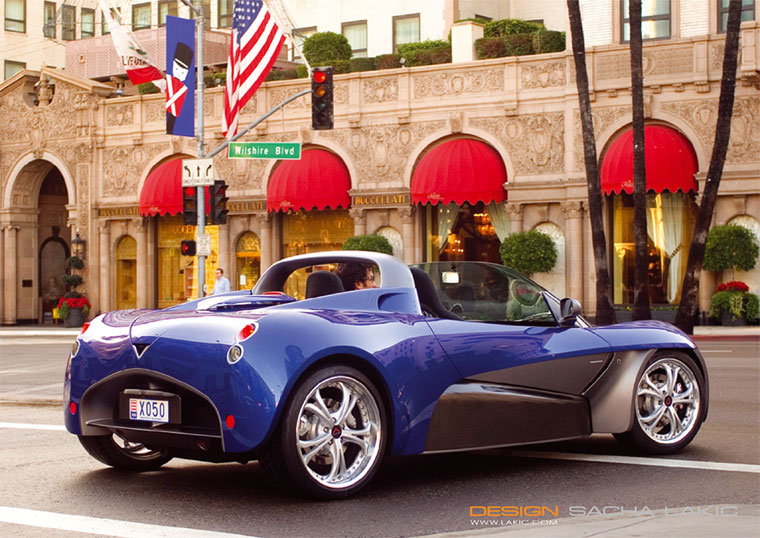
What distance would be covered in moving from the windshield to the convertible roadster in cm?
1

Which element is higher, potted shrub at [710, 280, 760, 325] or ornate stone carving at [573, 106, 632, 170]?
ornate stone carving at [573, 106, 632, 170]

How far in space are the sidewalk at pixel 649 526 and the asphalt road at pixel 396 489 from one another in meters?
0.05

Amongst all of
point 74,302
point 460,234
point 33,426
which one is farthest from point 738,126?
point 33,426

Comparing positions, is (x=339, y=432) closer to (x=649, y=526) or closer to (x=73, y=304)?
(x=649, y=526)

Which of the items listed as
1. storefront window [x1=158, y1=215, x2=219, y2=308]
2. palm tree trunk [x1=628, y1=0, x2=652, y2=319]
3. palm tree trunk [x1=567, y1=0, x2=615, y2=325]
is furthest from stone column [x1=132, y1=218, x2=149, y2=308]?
palm tree trunk [x1=628, y1=0, x2=652, y2=319]

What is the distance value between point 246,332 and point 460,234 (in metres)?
28.1

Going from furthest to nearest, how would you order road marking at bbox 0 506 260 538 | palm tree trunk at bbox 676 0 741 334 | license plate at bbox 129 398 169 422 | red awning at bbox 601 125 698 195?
red awning at bbox 601 125 698 195 → palm tree trunk at bbox 676 0 741 334 → license plate at bbox 129 398 169 422 → road marking at bbox 0 506 260 538

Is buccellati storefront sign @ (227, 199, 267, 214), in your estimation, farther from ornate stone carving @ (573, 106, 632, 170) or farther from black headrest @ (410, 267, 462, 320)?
black headrest @ (410, 267, 462, 320)

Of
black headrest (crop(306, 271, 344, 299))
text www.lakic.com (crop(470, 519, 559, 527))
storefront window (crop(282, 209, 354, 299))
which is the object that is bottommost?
text www.lakic.com (crop(470, 519, 559, 527))

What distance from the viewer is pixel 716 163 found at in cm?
2589

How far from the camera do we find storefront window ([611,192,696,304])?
30984mm

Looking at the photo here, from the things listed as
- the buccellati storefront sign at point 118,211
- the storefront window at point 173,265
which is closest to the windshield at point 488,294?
the storefront window at point 173,265

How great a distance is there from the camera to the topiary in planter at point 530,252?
31672 millimetres

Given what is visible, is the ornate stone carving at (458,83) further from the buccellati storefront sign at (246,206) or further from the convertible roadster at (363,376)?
the convertible roadster at (363,376)
